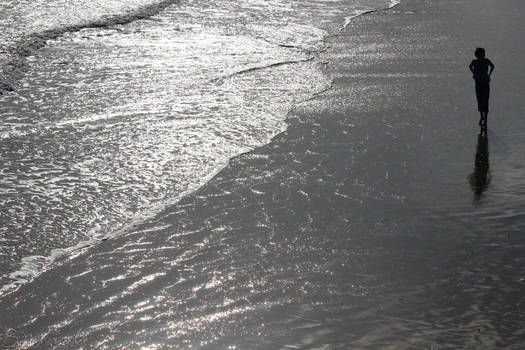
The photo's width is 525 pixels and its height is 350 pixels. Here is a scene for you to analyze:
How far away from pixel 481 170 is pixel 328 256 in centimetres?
297

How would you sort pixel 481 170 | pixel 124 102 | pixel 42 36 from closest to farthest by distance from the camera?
pixel 481 170
pixel 124 102
pixel 42 36

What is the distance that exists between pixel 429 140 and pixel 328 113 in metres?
1.91

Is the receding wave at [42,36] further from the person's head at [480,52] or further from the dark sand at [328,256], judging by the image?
the person's head at [480,52]

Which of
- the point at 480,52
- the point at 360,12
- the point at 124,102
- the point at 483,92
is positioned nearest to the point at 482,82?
the point at 483,92

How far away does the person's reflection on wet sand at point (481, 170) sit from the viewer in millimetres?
8441

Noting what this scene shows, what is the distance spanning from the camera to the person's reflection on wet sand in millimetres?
8441

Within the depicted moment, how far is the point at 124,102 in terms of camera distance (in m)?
12.0

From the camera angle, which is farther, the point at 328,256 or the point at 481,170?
the point at 481,170

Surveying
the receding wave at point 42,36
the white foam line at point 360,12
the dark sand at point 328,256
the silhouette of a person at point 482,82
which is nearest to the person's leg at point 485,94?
the silhouette of a person at point 482,82

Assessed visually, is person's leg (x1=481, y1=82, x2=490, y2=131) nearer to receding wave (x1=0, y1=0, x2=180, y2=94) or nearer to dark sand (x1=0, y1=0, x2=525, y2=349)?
dark sand (x1=0, y1=0, x2=525, y2=349)

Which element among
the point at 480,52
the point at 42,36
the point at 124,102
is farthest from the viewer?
the point at 42,36

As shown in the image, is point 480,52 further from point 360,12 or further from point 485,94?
point 360,12

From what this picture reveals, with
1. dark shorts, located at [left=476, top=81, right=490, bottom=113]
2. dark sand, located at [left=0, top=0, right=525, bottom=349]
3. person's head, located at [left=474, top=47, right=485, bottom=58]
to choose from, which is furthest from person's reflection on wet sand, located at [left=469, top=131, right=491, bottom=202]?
person's head, located at [left=474, top=47, right=485, bottom=58]

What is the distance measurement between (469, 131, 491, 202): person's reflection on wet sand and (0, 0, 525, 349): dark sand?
0.04 m
